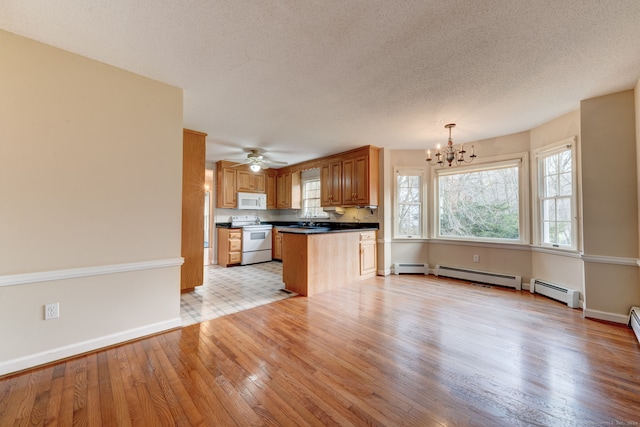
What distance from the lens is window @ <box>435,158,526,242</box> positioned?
14.1ft

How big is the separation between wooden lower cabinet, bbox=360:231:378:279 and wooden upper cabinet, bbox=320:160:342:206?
3.13 ft

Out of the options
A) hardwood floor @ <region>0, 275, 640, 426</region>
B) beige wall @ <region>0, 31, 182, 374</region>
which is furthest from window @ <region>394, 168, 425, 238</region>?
beige wall @ <region>0, 31, 182, 374</region>

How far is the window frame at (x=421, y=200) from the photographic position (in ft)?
17.1

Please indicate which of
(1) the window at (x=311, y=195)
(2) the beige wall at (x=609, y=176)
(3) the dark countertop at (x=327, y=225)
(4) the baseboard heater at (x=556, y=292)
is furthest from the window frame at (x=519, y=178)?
(1) the window at (x=311, y=195)

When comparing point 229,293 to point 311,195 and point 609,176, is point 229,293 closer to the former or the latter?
point 311,195

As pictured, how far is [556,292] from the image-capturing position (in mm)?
3582

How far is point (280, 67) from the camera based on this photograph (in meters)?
2.32

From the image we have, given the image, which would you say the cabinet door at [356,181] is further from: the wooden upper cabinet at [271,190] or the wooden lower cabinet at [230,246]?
the wooden lower cabinet at [230,246]

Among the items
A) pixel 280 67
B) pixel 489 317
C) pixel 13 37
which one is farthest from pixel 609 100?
pixel 13 37

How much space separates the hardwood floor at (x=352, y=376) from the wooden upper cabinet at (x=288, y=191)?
13.7 feet

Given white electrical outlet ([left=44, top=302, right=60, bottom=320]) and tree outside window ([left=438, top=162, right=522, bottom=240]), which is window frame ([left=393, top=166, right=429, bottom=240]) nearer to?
tree outside window ([left=438, top=162, right=522, bottom=240])

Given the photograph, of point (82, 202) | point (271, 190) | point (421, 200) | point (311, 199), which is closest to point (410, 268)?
point (421, 200)

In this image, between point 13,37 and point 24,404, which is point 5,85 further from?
point 24,404

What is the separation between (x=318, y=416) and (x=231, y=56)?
2710 mm
